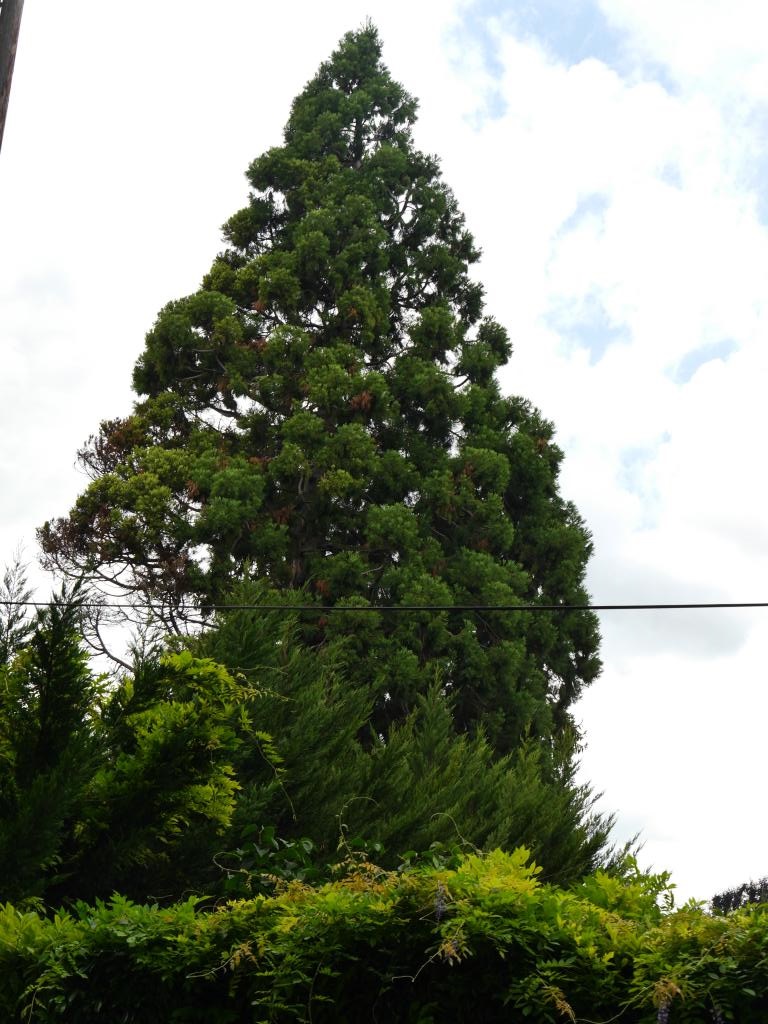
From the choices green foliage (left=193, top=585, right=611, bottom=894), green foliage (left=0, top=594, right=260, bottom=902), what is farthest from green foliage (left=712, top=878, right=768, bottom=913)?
green foliage (left=0, top=594, right=260, bottom=902)

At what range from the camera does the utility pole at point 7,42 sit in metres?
7.92

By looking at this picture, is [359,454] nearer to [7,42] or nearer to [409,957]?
Result: [7,42]

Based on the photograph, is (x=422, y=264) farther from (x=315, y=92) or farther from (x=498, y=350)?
(x=315, y=92)

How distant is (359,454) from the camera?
17094 mm

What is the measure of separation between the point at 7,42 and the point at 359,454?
9.69 metres

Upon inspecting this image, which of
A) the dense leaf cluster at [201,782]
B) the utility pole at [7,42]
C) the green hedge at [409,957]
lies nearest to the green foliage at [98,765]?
the dense leaf cluster at [201,782]

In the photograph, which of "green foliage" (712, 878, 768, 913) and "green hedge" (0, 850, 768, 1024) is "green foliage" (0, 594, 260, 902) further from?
"green foliage" (712, 878, 768, 913)

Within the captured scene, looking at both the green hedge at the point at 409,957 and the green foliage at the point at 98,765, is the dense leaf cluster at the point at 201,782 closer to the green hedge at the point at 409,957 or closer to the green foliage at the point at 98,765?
the green foliage at the point at 98,765

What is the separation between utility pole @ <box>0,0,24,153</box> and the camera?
7.92 m

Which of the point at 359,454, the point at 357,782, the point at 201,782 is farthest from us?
the point at 359,454

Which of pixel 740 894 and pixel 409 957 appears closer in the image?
pixel 409 957

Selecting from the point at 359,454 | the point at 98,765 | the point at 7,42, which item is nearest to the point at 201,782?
the point at 98,765

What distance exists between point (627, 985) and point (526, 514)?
1534 centimetres

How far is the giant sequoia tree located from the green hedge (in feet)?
33.1
